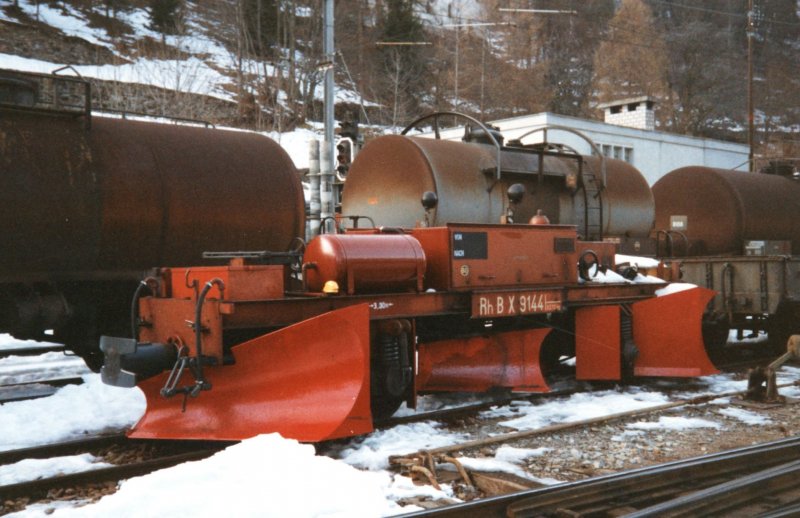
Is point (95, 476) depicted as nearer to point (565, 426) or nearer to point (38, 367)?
point (565, 426)

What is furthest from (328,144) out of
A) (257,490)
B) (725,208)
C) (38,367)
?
(257,490)

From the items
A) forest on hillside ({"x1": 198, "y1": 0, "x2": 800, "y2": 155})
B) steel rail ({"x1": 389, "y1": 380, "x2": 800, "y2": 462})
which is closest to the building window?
forest on hillside ({"x1": 198, "y1": 0, "x2": 800, "y2": 155})

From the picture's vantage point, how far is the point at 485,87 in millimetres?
50375

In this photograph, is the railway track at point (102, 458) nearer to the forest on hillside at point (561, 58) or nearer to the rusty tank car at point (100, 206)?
the rusty tank car at point (100, 206)

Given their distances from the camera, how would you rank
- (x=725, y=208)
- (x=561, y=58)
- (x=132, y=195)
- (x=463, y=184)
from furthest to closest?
(x=561, y=58), (x=725, y=208), (x=463, y=184), (x=132, y=195)

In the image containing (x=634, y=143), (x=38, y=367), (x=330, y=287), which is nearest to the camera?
(x=330, y=287)

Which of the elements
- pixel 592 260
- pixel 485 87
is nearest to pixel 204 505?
pixel 592 260

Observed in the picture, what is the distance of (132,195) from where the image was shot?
8.31 metres

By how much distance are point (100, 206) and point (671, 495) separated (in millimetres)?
6513

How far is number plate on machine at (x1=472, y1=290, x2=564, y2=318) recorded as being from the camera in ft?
24.9

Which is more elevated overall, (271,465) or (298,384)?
(298,384)

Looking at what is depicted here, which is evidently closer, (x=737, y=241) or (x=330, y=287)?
(x=330, y=287)

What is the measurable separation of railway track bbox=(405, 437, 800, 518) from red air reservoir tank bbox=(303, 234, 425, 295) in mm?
2593

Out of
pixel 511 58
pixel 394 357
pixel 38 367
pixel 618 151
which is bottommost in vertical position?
pixel 38 367
